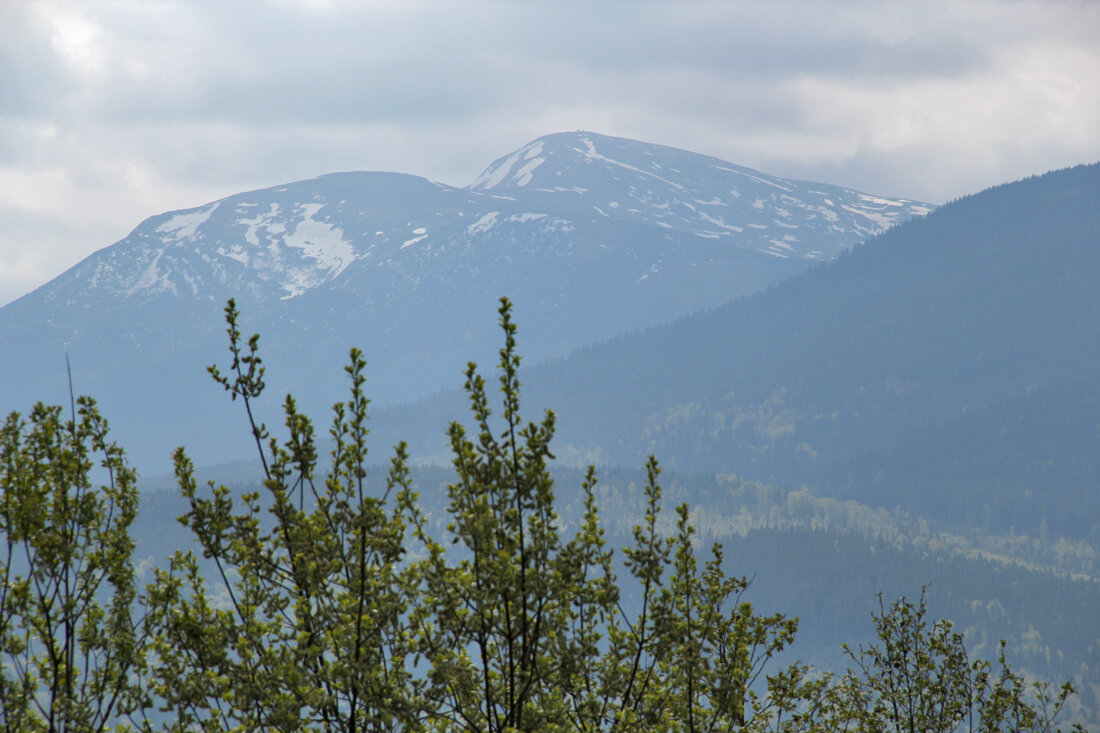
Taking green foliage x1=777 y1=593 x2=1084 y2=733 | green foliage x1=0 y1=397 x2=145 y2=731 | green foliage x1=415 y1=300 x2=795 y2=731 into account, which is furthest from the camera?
green foliage x1=777 y1=593 x2=1084 y2=733

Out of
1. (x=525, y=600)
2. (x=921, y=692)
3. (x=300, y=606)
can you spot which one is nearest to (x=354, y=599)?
(x=300, y=606)

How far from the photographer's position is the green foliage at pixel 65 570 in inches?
401

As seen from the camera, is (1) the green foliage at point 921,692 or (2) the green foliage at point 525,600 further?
(1) the green foliage at point 921,692

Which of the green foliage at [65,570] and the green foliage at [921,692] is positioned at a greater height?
the green foliage at [65,570]

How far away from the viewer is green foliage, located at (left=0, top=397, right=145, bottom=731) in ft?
33.4

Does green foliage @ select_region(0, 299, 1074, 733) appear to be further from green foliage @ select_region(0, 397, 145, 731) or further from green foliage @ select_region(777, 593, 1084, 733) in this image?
green foliage @ select_region(777, 593, 1084, 733)

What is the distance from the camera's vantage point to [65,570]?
34.4 ft

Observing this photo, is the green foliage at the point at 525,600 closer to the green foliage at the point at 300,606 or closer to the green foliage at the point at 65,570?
the green foliage at the point at 300,606

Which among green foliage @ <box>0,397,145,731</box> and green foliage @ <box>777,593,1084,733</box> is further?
green foliage @ <box>777,593,1084,733</box>

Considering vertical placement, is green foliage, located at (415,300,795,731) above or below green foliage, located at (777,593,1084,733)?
above

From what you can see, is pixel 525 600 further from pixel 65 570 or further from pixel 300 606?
pixel 65 570

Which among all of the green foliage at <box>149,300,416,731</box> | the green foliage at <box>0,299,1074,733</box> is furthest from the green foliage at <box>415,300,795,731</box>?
the green foliage at <box>149,300,416,731</box>

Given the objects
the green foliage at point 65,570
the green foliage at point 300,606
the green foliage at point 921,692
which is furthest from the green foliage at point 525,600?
the green foliage at point 921,692

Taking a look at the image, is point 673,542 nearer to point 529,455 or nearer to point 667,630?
point 667,630
